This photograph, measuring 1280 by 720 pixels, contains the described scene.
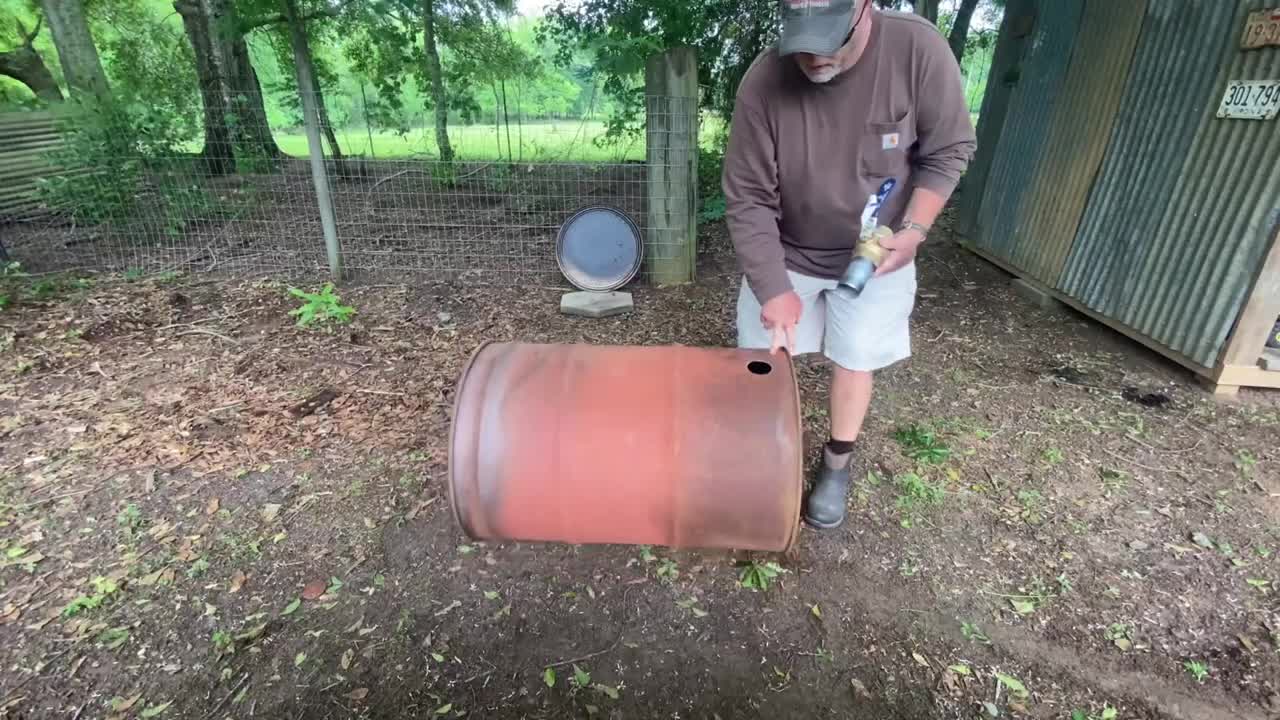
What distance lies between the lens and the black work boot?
100 inches

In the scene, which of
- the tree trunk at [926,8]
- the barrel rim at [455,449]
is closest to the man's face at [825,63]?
the barrel rim at [455,449]

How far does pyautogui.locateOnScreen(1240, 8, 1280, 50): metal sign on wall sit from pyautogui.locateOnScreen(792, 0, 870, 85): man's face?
8.60 ft

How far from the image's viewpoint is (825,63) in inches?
77.3

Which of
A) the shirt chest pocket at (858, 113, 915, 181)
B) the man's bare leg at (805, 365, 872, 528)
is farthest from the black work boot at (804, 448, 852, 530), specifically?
the shirt chest pocket at (858, 113, 915, 181)

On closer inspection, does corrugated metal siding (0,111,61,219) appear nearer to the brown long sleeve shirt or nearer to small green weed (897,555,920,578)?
the brown long sleeve shirt

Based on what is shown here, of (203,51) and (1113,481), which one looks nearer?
(1113,481)

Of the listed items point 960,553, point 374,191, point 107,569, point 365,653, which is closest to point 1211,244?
point 960,553

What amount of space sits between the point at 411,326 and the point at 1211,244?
15.1 feet

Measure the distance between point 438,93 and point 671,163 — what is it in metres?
4.57

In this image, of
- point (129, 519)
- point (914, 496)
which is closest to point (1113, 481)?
point (914, 496)

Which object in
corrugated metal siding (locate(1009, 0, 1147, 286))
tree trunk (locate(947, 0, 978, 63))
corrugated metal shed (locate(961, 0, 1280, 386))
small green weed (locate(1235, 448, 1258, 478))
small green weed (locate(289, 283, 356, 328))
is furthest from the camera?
tree trunk (locate(947, 0, 978, 63))

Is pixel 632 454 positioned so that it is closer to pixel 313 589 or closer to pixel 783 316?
pixel 783 316

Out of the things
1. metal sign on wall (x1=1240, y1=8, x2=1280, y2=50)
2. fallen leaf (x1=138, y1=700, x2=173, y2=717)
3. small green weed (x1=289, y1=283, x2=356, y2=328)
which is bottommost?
fallen leaf (x1=138, y1=700, x2=173, y2=717)

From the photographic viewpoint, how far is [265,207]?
6.52 meters
